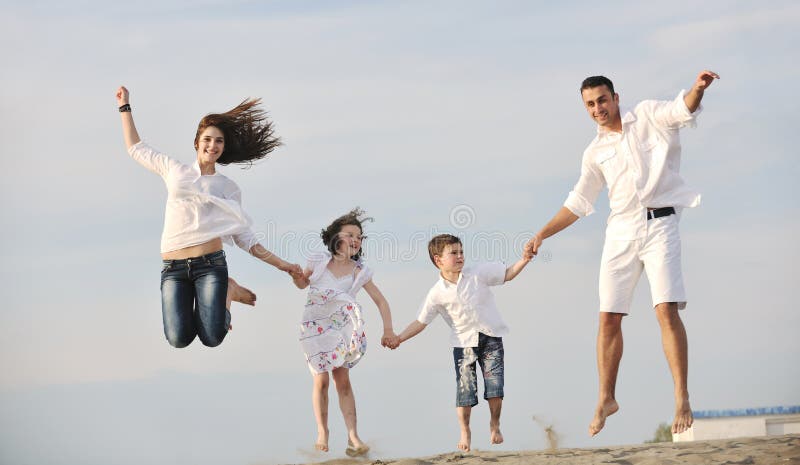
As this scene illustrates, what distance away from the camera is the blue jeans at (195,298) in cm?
902

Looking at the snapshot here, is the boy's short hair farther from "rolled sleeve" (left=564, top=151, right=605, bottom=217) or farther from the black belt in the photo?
the black belt

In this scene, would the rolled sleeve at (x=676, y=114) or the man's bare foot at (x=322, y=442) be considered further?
the man's bare foot at (x=322, y=442)

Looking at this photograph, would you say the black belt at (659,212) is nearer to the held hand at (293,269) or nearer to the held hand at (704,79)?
the held hand at (704,79)

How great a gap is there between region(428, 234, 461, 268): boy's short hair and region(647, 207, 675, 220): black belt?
2.59 metres

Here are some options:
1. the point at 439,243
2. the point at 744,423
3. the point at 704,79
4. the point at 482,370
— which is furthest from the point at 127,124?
the point at 744,423

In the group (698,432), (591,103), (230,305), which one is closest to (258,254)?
(230,305)

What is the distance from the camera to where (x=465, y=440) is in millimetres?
9961

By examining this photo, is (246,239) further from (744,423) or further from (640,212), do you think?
(744,423)

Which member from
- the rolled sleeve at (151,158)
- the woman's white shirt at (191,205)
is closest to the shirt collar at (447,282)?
the woman's white shirt at (191,205)

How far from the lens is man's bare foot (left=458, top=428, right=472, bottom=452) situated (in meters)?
9.88

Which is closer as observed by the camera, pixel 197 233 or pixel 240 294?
pixel 197 233

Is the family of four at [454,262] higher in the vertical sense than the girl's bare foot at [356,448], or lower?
higher

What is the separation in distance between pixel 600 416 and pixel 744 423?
10.4 m

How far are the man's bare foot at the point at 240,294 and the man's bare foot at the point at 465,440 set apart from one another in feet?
8.05
